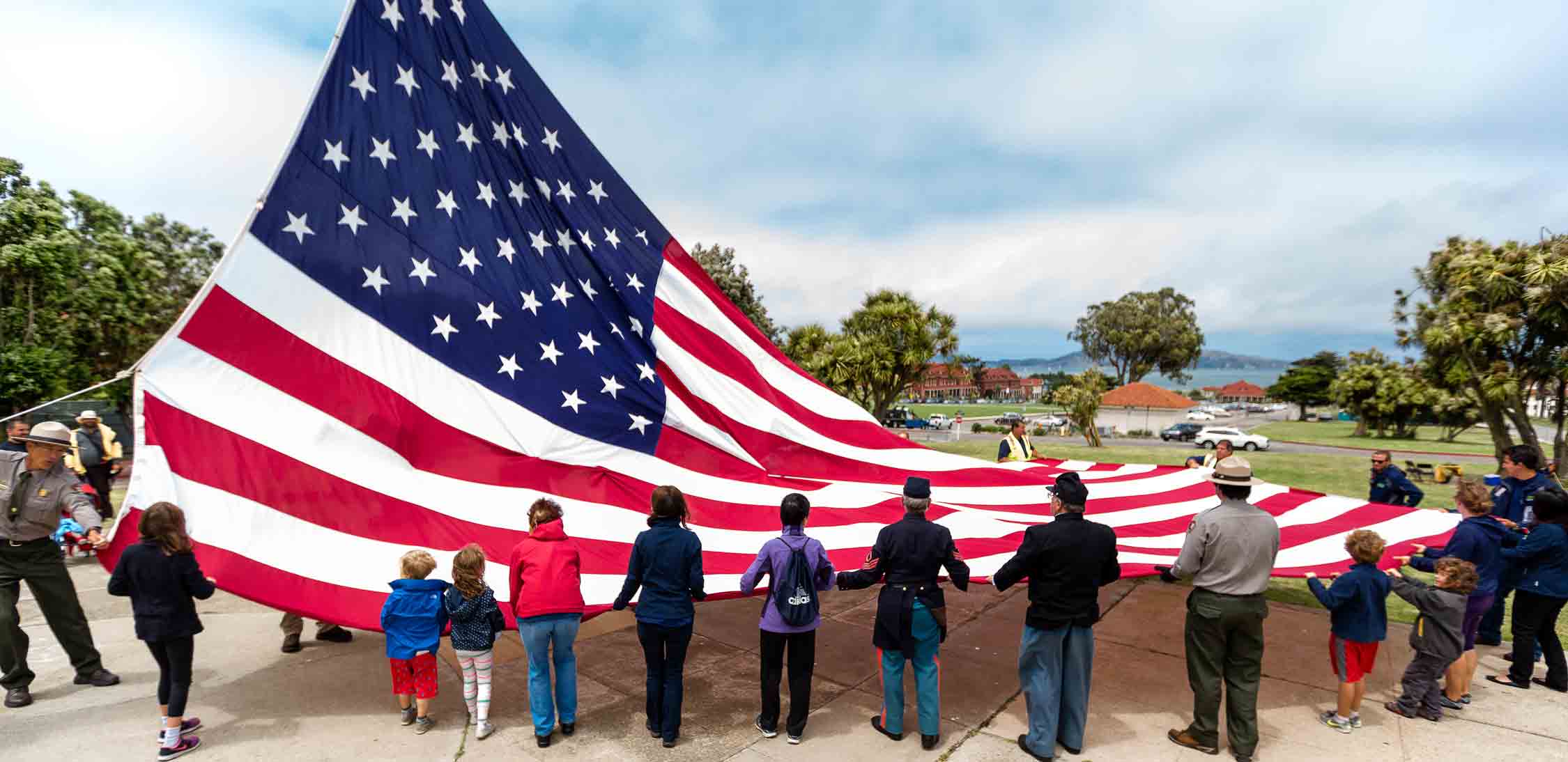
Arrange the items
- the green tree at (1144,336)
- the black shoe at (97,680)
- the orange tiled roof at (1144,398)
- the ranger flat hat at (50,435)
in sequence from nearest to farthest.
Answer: the ranger flat hat at (50,435) → the black shoe at (97,680) → the orange tiled roof at (1144,398) → the green tree at (1144,336)

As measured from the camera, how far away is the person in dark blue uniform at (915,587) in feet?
13.7

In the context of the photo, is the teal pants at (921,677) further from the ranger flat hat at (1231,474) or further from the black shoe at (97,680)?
the black shoe at (97,680)

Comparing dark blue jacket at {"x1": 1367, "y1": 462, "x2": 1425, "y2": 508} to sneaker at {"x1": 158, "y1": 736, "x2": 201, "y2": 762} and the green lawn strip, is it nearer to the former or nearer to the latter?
sneaker at {"x1": 158, "y1": 736, "x2": 201, "y2": 762}

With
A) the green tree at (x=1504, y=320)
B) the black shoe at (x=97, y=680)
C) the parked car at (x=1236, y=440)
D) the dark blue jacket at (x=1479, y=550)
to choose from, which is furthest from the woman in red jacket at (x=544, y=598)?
the parked car at (x=1236, y=440)

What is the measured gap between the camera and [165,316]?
1823cm

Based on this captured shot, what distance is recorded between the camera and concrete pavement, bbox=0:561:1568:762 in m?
4.32

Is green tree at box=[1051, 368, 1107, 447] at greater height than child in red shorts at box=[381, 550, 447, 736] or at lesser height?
greater

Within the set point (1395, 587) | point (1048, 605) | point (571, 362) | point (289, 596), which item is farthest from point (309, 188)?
point (1395, 587)

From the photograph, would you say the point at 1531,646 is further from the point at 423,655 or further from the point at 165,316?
the point at 165,316

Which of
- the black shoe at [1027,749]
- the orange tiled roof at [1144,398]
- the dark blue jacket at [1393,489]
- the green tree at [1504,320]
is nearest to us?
the black shoe at [1027,749]

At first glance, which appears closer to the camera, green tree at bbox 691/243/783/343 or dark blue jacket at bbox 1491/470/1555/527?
dark blue jacket at bbox 1491/470/1555/527

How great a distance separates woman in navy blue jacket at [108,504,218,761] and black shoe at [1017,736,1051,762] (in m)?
4.72

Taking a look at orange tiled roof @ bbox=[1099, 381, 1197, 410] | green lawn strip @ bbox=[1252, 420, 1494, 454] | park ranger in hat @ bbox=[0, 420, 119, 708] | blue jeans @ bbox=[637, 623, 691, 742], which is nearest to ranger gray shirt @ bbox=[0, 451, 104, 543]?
park ranger in hat @ bbox=[0, 420, 119, 708]

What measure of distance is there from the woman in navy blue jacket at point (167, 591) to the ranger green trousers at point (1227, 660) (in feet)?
18.5
